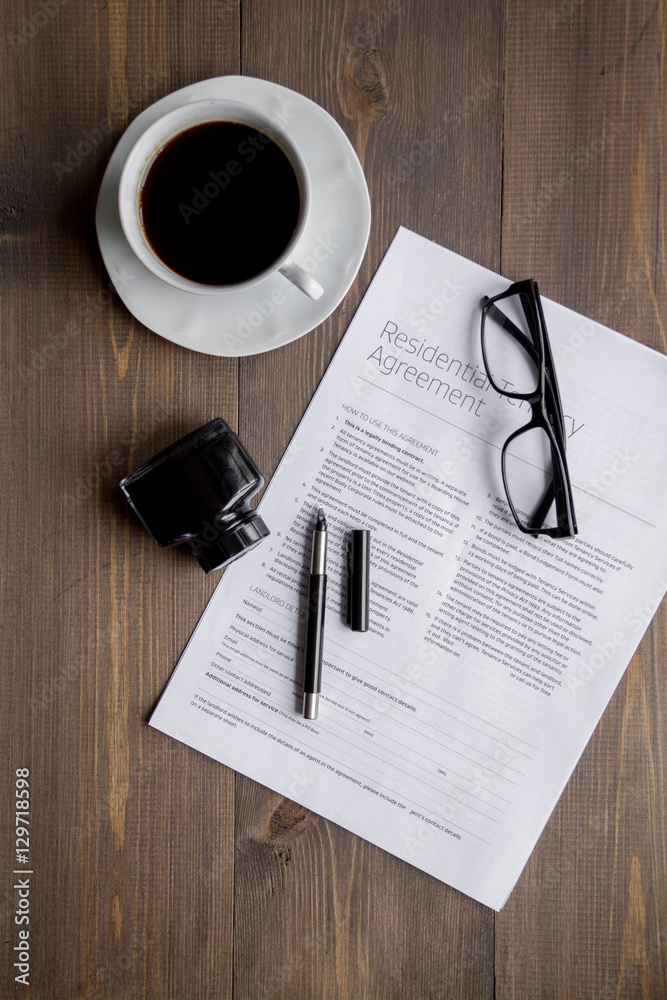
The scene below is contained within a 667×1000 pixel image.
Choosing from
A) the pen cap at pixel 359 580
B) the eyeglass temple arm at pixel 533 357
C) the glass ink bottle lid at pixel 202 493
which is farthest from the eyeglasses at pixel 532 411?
the glass ink bottle lid at pixel 202 493

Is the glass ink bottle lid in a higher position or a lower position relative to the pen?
higher

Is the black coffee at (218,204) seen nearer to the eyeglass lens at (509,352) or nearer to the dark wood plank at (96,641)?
the dark wood plank at (96,641)

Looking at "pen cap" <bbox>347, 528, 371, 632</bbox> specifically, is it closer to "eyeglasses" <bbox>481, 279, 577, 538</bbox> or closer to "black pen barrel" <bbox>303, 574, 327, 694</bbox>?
"black pen barrel" <bbox>303, 574, 327, 694</bbox>

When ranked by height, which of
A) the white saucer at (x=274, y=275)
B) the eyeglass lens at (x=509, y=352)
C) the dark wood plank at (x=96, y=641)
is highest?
the white saucer at (x=274, y=275)

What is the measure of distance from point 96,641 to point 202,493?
20 centimetres

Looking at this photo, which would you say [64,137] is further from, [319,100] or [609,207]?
[609,207]

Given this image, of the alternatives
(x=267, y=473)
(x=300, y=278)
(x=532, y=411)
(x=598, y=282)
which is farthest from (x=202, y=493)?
(x=598, y=282)

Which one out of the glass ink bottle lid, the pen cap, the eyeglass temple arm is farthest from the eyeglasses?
the glass ink bottle lid

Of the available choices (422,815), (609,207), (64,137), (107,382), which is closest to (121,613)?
(107,382)

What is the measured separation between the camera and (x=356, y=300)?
2.10ft

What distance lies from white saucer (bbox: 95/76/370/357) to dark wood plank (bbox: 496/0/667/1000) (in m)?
0.16

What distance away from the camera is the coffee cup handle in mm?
533

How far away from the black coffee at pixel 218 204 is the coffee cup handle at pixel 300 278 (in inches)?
0.7

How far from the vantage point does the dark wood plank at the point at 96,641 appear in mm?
639
